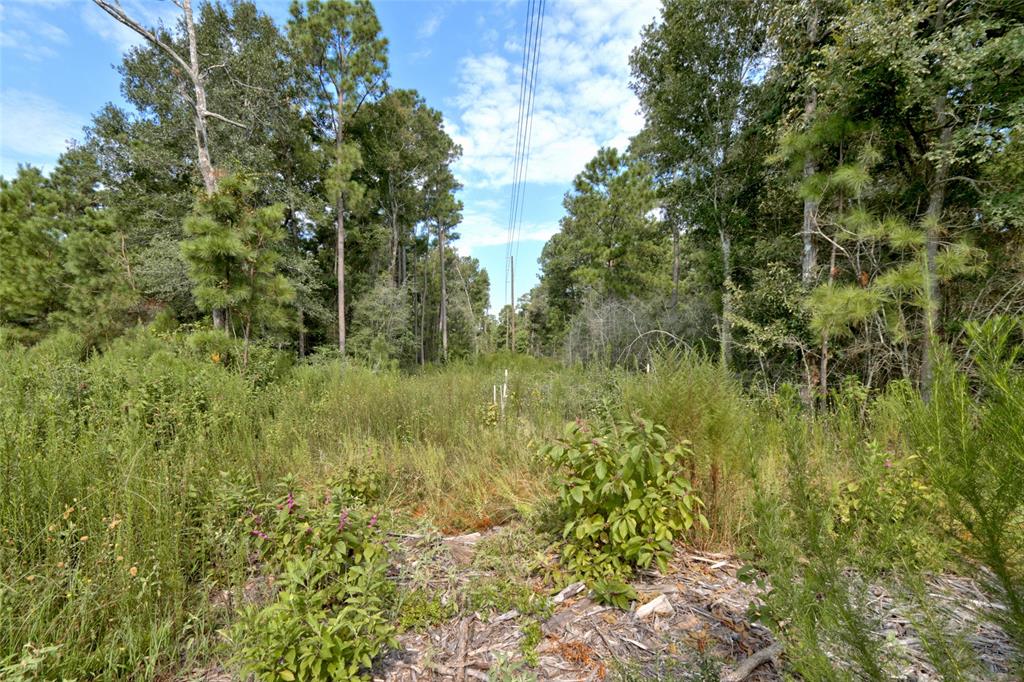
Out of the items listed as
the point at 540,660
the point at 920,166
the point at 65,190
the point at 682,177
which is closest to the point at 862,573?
the point at 540,660

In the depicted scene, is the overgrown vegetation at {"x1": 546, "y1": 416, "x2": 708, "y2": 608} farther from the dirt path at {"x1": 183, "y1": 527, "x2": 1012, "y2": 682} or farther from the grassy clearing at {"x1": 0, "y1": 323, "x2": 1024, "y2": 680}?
the grassy clearing at {"x1": 0, "y1": 323, "x2": 1024, "y2": 680}

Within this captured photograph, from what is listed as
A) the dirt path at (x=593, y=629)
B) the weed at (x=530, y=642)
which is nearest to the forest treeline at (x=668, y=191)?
the dirt path at (x=593, y=629)

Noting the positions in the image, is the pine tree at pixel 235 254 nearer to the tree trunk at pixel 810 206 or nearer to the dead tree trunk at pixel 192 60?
the dead tree trunk at pixel 192 60

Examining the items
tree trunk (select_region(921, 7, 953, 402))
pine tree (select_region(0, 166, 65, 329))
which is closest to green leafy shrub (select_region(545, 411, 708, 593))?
tree trunk (select_region(921, 7, 953, 402))

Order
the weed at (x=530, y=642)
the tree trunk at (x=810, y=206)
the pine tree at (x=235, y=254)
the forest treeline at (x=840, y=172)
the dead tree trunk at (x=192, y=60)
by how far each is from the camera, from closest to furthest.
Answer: the weed at (x=530, y=642) → the forest treeline at (x=840, y=172) → the tree trunk at (x=810, y=206) → the pine tree at (x=235, y=254) → the dead tree trunk at (x=192, y=60)

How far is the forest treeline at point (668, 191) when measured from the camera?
12.8 feet

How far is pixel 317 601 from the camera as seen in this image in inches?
59.9

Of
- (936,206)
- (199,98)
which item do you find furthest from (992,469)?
(199,98)

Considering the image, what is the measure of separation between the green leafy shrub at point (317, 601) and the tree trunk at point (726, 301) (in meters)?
5.36

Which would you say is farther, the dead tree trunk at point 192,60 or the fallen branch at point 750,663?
the dead tree trunk at point 192,60

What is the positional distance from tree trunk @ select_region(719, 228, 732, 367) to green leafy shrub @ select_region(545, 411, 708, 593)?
13.9 ft

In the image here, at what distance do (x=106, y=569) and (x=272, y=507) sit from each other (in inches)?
25.5

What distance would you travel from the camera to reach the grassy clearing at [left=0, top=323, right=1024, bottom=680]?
889mm

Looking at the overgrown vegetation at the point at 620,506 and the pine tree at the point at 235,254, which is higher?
the pine tree at the point at 235,254
